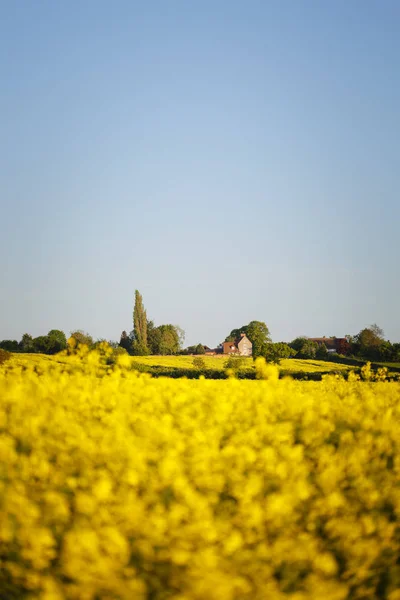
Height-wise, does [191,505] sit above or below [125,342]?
below

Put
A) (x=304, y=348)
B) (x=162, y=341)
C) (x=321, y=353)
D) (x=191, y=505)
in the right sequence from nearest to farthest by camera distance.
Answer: (x=191, y=505) < (x=304, y=348) < (x=321, y=353) < (x=162, y=341)

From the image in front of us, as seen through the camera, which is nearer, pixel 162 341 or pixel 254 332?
pixel 162 341

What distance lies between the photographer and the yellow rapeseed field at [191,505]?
384cm

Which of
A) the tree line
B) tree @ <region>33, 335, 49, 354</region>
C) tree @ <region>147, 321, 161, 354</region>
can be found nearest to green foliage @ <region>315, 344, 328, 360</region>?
the tree line

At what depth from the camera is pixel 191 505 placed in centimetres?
414

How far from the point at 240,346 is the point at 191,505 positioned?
8452 centimetres

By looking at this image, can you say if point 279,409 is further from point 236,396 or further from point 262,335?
point 262,335

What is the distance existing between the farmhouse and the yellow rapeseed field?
266 ft

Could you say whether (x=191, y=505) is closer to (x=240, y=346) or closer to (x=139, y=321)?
(x=139, y=321)

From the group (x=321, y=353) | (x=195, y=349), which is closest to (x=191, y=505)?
(x=321, y=353)

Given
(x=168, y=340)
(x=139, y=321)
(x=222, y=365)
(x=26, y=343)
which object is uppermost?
(x=139, y=321)

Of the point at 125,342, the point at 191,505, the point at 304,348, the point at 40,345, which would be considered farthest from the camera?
the point at 125,342

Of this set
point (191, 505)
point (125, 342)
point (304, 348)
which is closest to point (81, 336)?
point (125, 342)

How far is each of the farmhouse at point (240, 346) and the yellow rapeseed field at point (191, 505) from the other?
81.2 meters
